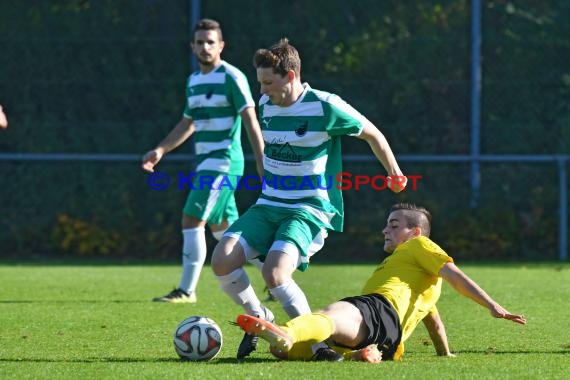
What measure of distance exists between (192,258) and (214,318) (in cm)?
131

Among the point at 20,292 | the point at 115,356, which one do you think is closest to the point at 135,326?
the point at 115,356

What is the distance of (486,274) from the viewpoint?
37.6 feet

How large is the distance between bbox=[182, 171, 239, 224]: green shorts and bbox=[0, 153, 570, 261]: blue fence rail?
460 centimetres

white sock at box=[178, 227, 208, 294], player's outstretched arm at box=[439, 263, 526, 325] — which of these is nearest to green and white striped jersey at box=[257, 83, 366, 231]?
player's outstretched arm at box=[439, 263, 526, 325]

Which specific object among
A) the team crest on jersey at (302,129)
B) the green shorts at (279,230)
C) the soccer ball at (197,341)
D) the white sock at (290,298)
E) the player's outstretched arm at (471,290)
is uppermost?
the team crest on jersey at (302,129)

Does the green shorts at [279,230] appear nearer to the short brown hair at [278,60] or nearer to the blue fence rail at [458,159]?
the short brown hair at [278,60]

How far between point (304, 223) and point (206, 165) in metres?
2.99

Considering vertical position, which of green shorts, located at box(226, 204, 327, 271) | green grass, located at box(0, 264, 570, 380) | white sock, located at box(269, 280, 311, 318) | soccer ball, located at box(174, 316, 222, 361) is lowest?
green grass, located at box(0, 264, 570, 380)

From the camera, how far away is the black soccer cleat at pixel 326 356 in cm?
561

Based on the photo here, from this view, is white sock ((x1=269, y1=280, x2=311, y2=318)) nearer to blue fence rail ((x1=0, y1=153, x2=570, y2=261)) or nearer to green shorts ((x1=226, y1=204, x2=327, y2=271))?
green shorts ((x1=226, y1=204, x2=327, y2=271))

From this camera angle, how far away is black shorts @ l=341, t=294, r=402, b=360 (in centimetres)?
558

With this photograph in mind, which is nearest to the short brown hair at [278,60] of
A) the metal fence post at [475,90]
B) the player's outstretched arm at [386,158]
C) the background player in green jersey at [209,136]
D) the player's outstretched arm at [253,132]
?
the player's outstretched arm at [386,158]

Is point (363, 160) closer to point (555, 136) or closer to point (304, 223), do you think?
point (555, 136)

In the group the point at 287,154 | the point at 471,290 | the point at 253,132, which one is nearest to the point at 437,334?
the point at 471,290
